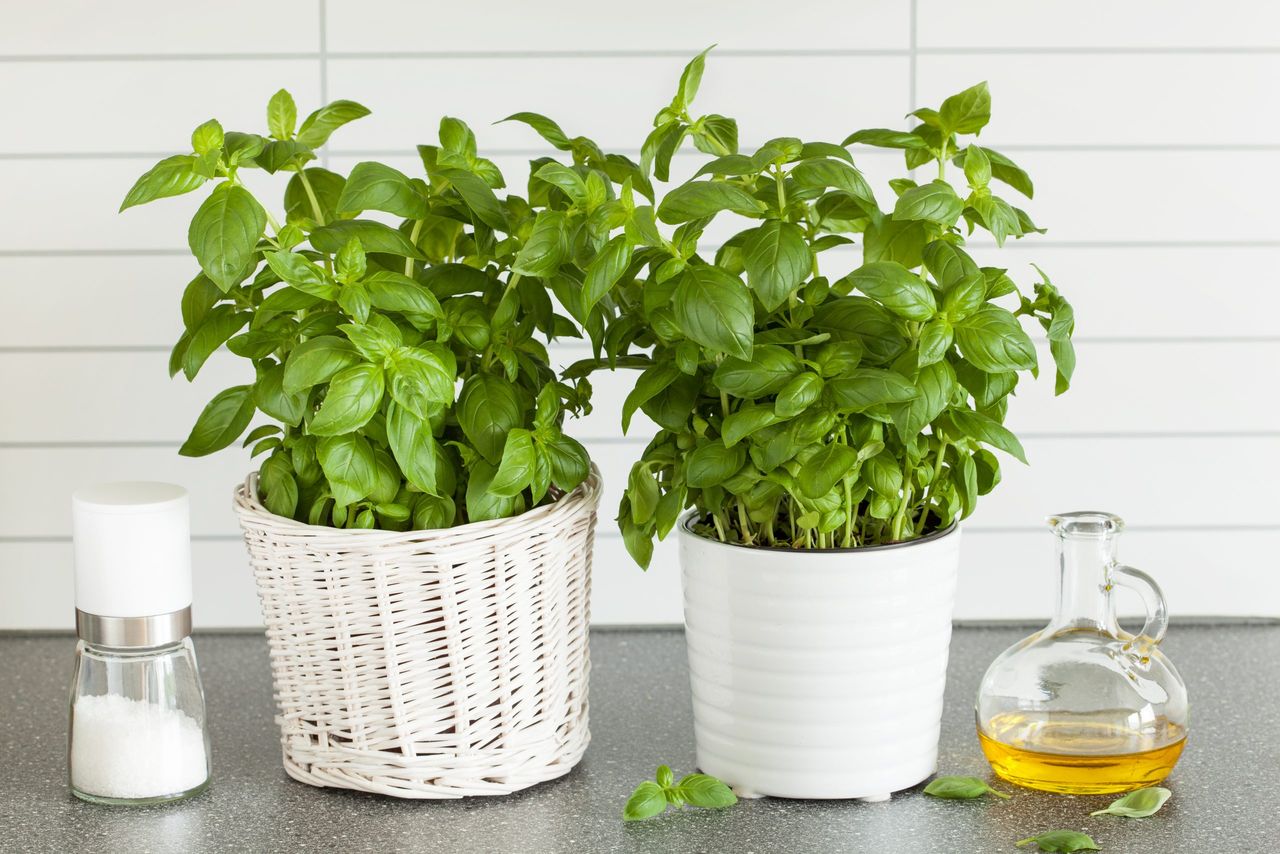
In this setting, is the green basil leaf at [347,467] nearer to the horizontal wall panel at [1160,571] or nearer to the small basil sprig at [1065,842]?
the small basil sprig at [1065,842]

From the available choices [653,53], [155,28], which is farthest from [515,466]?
[155,28]

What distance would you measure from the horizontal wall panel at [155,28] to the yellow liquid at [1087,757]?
2.85 feet

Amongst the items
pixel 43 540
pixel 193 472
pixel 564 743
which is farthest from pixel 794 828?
pixel 43 540

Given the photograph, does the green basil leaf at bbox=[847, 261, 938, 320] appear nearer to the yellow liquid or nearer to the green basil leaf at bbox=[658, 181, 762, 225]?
the green basil leaf at bbox=[658, 181, 762, 225]

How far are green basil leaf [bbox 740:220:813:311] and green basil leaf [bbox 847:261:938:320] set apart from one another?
0.12 feet

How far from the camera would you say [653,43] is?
123 centimetres

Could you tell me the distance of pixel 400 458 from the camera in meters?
0.78

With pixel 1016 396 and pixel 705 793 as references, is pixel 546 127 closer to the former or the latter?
pixel 705 793

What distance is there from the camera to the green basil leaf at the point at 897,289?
0.76 m

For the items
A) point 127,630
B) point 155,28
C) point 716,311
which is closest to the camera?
point 716,311

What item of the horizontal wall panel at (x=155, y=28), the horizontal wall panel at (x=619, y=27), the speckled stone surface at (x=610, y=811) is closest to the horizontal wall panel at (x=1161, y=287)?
the horizontal wall panel at (x=619, y=27)

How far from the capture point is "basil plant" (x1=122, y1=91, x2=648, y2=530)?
773mm

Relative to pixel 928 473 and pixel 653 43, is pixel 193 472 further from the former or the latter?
pixel 928 473

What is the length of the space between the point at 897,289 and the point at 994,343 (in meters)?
0.07
